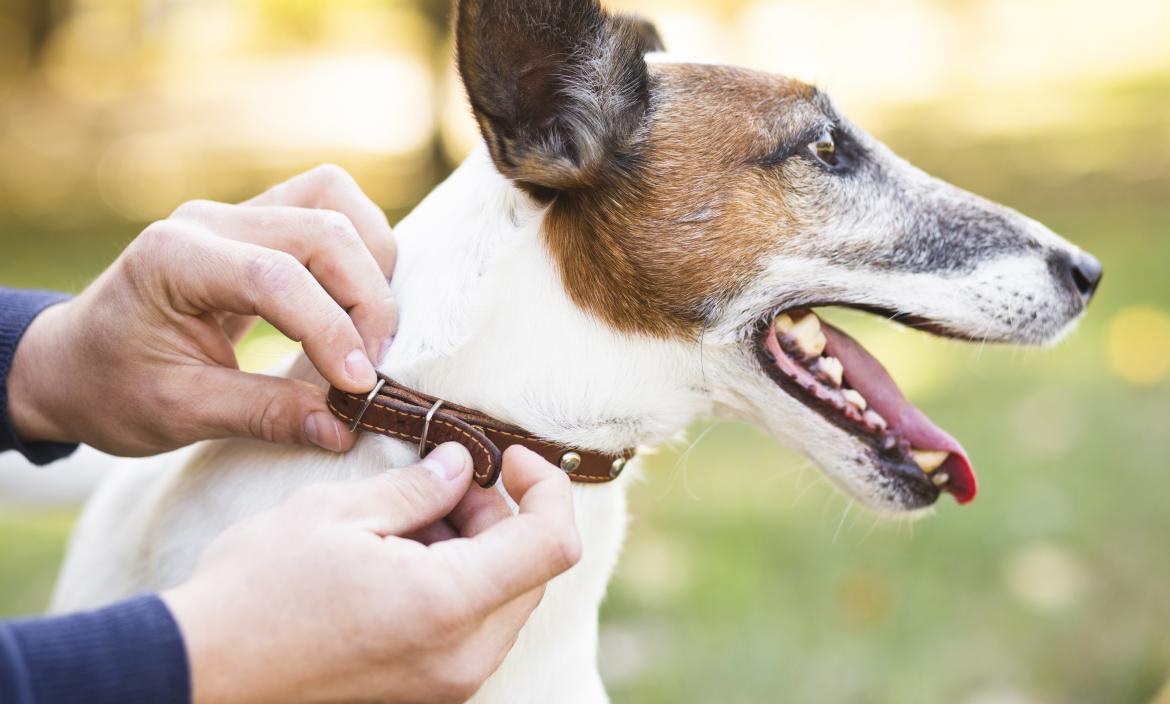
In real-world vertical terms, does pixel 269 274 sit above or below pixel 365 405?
above

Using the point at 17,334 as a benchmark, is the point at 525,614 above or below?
below

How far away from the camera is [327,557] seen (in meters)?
1.38

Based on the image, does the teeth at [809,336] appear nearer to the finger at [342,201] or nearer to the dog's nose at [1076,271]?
the dog's nose at [1076,271]

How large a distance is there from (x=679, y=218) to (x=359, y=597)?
819 mm

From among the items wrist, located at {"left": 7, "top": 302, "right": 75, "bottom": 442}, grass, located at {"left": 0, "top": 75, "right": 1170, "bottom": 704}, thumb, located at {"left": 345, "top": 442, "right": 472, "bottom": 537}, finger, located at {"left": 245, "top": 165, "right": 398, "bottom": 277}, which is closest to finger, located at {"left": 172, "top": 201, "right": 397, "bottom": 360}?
finger, located at {"left": 245, "top": 165, "right": 398, "bottom": 277}

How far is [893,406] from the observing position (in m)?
1.98

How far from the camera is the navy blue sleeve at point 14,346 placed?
193cm

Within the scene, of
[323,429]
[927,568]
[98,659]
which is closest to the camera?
[98,659]

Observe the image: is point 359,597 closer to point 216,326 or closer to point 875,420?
point 216,326

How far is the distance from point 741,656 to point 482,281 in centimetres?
166

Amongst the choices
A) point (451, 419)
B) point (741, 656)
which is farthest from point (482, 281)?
point (741, 656)

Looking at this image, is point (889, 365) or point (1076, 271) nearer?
point (1076, 271)

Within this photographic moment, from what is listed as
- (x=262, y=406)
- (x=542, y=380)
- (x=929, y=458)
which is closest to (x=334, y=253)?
(x=262, y=406)

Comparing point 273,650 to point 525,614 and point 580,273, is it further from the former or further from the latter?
point 580,273
